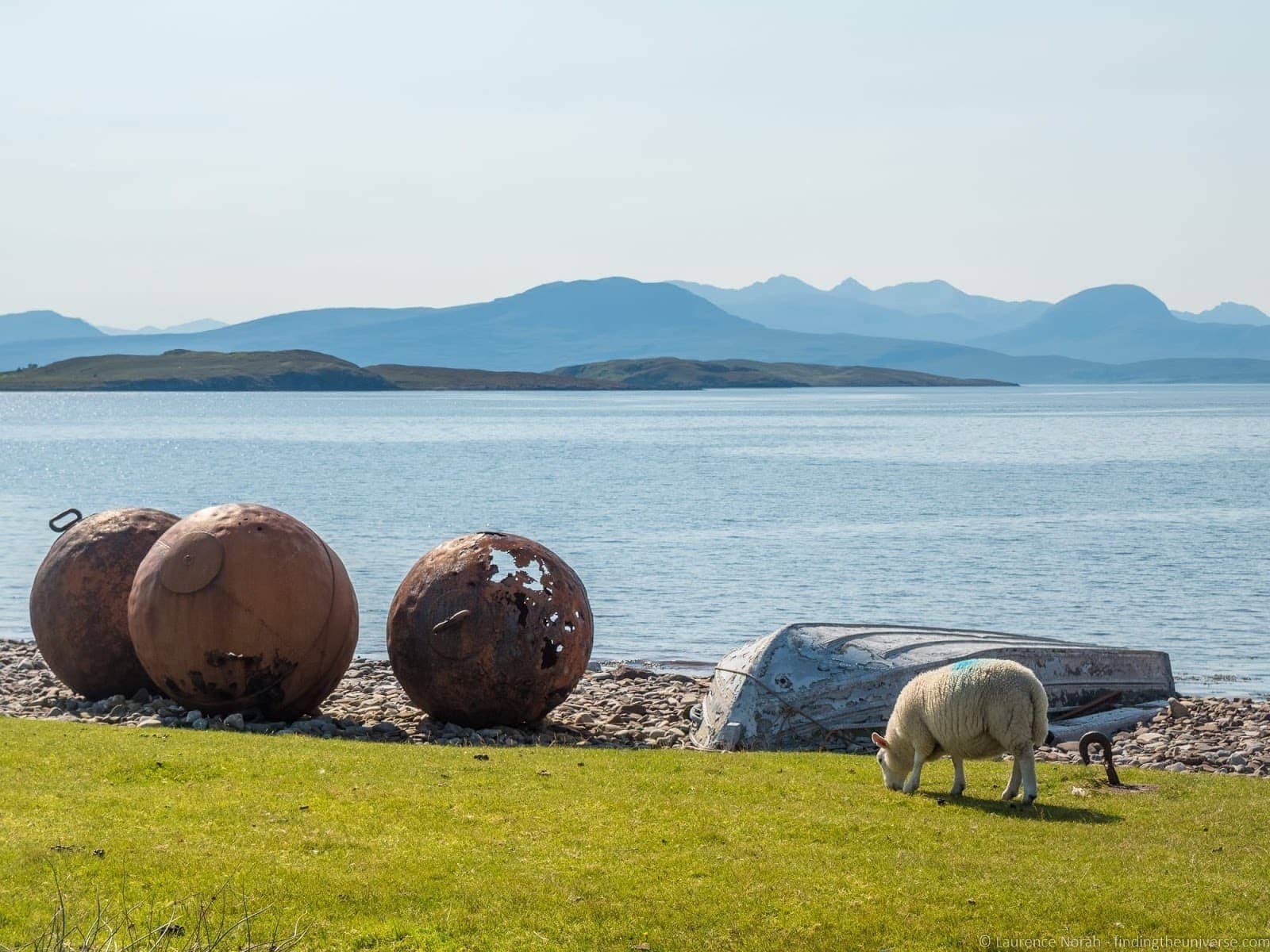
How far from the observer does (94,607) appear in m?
18.4

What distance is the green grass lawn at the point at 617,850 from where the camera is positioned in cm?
863

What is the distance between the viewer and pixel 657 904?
8961 millimetres

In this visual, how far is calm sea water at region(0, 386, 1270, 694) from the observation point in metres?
34.5

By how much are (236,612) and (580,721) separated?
4992 millimetres

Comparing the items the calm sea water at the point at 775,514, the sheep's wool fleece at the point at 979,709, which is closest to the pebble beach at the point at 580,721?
the sheep's wool fleece at the point at 979,709

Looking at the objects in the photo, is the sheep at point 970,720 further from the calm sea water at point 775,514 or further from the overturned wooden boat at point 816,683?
the calm sea water at point 775,514

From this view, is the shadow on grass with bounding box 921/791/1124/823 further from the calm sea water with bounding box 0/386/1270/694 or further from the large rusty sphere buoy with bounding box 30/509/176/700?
the calm sea water with bounding box 0/386/1270/694

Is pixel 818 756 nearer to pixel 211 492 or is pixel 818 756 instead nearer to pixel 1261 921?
pixel 1261 921

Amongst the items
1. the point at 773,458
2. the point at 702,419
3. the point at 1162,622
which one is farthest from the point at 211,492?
the point at 702,419

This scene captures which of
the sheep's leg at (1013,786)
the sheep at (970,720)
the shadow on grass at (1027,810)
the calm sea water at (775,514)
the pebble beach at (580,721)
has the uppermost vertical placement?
the sheep at (970,720)

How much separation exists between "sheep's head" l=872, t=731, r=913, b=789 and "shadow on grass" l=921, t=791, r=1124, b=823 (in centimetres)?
29

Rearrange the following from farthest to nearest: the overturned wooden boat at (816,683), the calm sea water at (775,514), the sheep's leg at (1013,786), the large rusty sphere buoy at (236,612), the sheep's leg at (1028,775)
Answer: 1. the calm sea water at (775,514)
2. the overturned wooden boat at (816,683)
3. the large rusty sphere buoy at (236,612)
4. the sheep's leg at (1013,786)
5. the sheep's leg at (1028,775)

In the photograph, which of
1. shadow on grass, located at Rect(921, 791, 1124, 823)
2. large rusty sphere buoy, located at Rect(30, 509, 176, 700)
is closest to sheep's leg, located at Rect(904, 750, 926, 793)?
shadow on grass, located at Rect(921, 791, 1124, 823)

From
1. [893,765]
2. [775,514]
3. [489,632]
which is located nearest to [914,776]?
[893,765]
